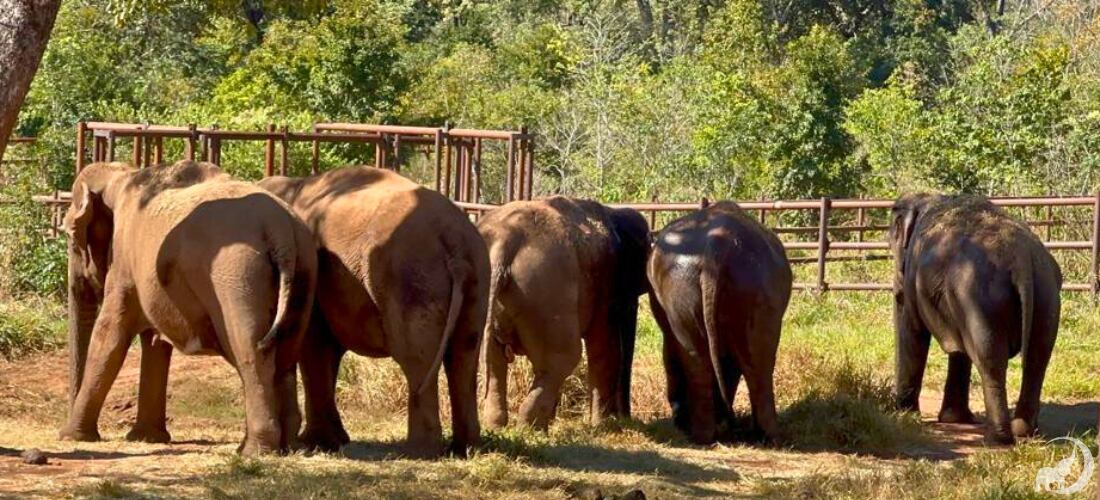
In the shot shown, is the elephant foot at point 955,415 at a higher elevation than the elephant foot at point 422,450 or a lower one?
lower

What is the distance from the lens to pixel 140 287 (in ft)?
33.7

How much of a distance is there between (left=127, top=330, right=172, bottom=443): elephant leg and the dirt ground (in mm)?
141

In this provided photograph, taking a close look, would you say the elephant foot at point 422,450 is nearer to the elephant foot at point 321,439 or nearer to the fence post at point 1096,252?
the elephant foot at point 321,439

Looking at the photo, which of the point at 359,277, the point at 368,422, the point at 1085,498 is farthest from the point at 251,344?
the point at 1085,498

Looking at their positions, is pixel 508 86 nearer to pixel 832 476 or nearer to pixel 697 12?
pixel 697 12

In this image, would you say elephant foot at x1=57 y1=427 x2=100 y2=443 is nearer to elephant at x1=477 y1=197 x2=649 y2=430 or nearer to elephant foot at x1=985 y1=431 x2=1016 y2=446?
elephant at x1=477 y1=197 x2=649 y2=430

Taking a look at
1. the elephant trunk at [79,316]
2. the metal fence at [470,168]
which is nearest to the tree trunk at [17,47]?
the elephant trunk at [79,316]

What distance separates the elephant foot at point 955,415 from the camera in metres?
13.1

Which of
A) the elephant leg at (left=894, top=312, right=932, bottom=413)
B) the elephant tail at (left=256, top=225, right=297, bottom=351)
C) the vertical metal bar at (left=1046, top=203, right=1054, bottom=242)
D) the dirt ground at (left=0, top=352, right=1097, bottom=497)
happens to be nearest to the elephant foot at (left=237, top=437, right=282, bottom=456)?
the dirt ground at (left=0, top=352, right=1097, bottom=497)

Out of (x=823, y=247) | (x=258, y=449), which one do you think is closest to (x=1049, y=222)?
(x=823, y=247)

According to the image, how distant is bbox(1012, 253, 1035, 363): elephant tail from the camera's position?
11547 millimetres

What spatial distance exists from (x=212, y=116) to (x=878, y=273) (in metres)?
10.4

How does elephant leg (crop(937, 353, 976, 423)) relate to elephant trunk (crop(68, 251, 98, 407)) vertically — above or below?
below

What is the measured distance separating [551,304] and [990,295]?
2770 millimetres
